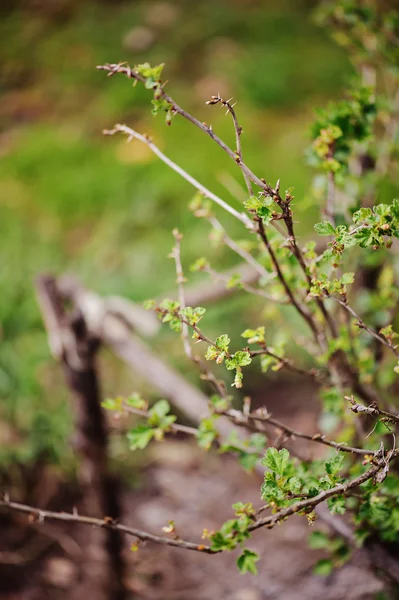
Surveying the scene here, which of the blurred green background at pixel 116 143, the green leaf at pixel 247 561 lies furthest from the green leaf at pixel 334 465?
the blurred green background at pixel 116 143

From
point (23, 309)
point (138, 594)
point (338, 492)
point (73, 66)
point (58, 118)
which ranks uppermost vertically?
point (73, 66)

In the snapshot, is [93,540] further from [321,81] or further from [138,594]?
[321,81]

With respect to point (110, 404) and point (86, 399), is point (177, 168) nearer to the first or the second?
point (110, 404)

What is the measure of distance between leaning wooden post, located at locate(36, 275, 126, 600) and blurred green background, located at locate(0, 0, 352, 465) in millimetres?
481

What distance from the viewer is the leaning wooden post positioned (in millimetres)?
1424

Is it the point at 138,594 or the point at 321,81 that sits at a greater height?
the point at 321,81

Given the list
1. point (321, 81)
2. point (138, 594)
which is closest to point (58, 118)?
point (321, 81)

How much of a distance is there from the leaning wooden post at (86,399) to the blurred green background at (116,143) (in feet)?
1.58

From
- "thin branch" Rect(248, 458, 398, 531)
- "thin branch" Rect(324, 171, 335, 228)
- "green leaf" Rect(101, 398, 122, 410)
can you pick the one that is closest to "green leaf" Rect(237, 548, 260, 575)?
"thin branch" Rect(248, 458, 398, 531)

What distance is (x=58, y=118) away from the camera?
14.5 feet

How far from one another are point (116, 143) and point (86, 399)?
286 cm

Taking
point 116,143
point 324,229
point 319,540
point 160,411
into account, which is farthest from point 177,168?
point 116,143

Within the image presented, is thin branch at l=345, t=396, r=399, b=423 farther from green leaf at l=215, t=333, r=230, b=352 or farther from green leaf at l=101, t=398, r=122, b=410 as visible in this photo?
green leaf at l=101, t=398, r=122, b=410

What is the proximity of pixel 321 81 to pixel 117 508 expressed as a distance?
3726 millimetres
